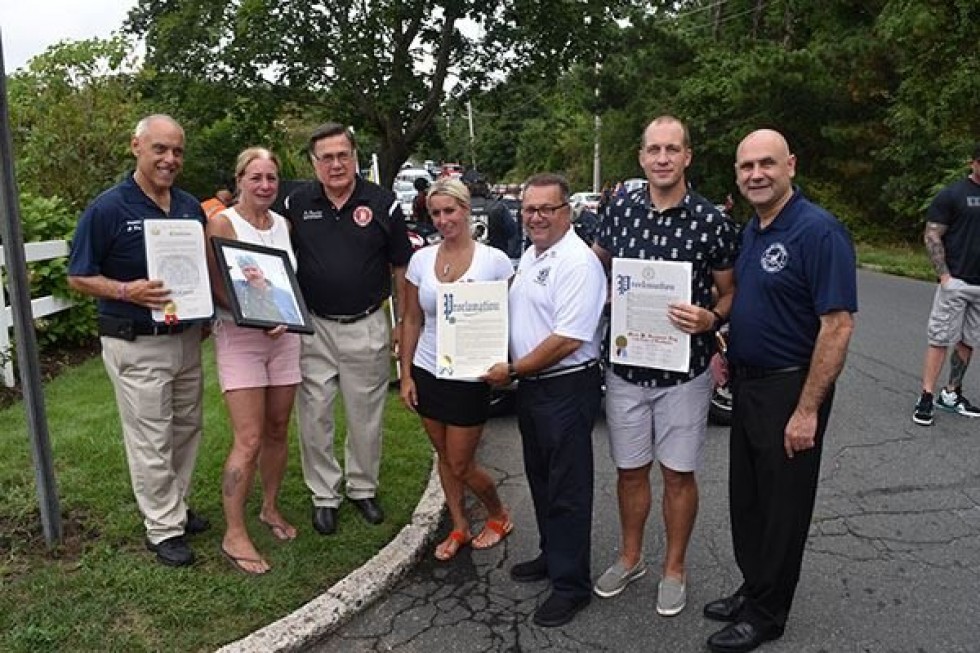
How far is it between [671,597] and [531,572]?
0.70 metres

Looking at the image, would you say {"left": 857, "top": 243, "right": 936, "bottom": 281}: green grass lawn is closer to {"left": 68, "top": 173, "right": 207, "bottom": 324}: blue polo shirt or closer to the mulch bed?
the mulch bed

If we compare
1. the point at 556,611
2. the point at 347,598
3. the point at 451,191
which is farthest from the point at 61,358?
the point at 556,611

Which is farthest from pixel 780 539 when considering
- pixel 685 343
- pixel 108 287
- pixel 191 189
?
pixel 191 189

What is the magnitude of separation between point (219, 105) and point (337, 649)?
1219 centimetres

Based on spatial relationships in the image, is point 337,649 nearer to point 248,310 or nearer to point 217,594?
point 217,594

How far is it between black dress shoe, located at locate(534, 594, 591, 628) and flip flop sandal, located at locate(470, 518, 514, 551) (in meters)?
0.73

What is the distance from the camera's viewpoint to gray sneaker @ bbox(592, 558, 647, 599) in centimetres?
375

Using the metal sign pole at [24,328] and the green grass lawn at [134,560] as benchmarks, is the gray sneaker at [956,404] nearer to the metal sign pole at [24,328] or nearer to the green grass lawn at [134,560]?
the green grass lawn at [134,560]

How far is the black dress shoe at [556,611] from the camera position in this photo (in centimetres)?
351

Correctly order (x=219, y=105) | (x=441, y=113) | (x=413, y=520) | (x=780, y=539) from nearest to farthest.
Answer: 1. (x=780, y=539)
2. (x=413, y=520)
3. (x=219, y=105)
4. (x=441, y=113)

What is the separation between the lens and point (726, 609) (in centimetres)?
355

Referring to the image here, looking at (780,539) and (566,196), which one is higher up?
(566,196)

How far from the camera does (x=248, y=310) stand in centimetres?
362

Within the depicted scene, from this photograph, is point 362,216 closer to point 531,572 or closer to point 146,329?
point 146,329
